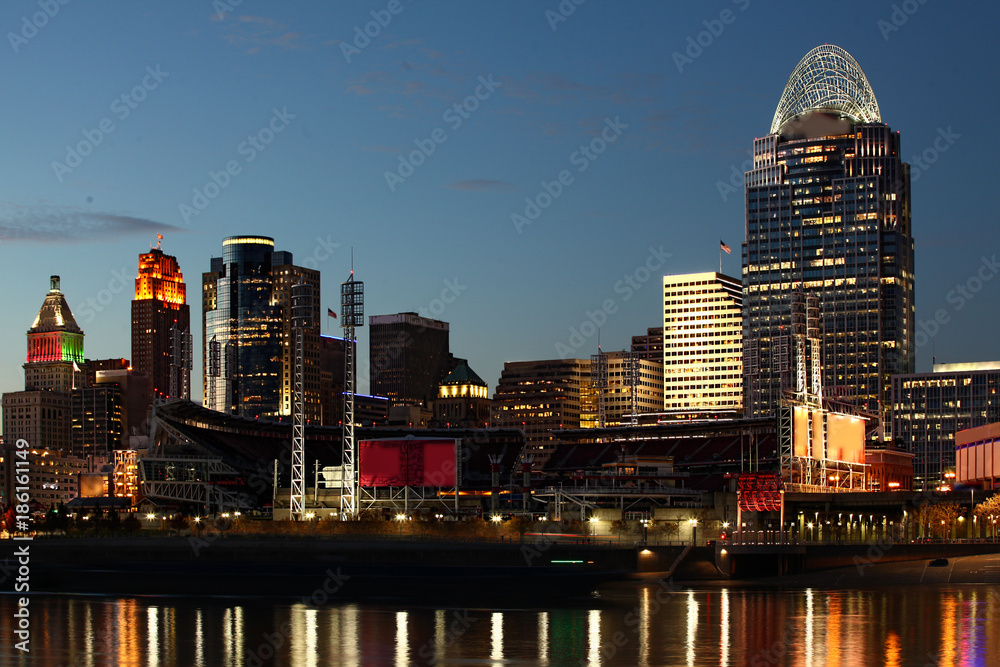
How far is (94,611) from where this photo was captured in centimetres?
9069

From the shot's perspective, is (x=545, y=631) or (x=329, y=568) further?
(x=329, y=568)

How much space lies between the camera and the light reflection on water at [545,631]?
65000 mm

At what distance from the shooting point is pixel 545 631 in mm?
76312

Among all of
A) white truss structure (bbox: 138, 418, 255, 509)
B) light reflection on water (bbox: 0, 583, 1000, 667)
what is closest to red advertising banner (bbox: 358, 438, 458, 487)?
white truss structure (bbox: 138, 418, 255, 509)

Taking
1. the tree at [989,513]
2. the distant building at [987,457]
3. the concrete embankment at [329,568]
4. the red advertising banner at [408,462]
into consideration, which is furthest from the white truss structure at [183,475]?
the distant building at [987,457]

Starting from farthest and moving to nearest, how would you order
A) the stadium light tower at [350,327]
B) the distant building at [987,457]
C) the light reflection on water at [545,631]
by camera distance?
the distant building at [987,457] → the stadium light tower at [350,327] → the light reflection on water at [545,631]

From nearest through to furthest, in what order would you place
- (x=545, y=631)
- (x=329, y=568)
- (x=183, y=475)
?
(x=545, y=631)
(x=329, y=568)
(x=183, y=475)

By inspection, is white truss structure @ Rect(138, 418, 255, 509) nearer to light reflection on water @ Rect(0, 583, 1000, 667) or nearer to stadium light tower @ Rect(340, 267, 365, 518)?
stadium light tower @ Rect(340, 267, 365, 518)

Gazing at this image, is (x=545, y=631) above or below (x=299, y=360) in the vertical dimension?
below

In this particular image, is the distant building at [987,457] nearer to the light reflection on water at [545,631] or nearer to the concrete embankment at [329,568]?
the light reflection on water at [545,631]

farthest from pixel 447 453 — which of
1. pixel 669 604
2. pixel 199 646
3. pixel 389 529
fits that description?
pixel 199 646

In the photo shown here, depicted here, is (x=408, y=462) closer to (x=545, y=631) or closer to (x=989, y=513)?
(x=989, y=513)

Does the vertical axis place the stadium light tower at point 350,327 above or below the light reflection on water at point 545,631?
above

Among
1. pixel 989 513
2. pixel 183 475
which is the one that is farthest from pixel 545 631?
pixel 183 475
